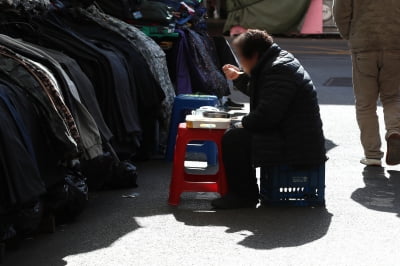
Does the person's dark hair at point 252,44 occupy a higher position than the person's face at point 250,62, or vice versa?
the person's dark hair at point 252,44

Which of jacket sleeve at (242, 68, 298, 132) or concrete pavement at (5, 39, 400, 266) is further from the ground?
jacket sleeve at (242, 68, 298, 132)

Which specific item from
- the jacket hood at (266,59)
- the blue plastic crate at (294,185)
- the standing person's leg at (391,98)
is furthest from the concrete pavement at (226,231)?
the jacket hood at (266,59)

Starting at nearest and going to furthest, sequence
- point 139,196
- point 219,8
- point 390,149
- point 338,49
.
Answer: point 139,196 < point 390,149 < point 338,49 < point 219,8

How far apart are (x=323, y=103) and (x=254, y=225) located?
669cm

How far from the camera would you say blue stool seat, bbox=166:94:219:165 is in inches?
349

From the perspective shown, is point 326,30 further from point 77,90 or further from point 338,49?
point 77,90

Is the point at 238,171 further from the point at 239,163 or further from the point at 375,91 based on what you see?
the point at 375,91

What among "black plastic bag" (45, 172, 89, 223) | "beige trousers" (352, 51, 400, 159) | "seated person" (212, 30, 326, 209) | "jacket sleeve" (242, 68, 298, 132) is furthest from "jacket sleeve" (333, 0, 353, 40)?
"black plastic bag" (45, 172, 89, 223)

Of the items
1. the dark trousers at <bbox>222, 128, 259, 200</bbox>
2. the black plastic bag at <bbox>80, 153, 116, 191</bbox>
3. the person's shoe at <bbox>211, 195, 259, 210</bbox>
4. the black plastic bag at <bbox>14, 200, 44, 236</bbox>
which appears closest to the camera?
the black plastic bag at <bbox>14, 200, 44, 236</bbox>

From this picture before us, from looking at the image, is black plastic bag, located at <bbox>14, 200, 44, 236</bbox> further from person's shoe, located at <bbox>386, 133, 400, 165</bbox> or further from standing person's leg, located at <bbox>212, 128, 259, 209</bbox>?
person's shoe, located at <bbox>386, 133, 400, 165</bbox>

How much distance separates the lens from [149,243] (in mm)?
5875

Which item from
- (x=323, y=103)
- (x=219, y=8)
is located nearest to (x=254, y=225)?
(x=323, y=103)

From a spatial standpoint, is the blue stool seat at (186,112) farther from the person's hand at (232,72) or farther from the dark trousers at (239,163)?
the dark trousers at (239,163)

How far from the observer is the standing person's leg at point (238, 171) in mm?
6777
